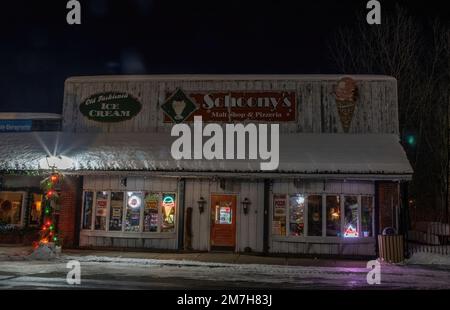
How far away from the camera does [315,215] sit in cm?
1836

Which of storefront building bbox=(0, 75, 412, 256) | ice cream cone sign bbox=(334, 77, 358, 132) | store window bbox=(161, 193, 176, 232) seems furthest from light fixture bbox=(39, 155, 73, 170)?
ice cream cone sign bbox=(334, 77, 358, 132)

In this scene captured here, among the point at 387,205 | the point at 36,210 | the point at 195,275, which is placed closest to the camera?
the point at 195,275

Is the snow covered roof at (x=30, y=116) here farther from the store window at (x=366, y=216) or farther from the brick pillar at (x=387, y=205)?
the brick pillar at (x=387, y=205)

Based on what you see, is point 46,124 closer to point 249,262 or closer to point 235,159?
point 235,159

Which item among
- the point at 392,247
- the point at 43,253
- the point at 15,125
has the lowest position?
the point at 43,253

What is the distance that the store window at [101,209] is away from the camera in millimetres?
19297

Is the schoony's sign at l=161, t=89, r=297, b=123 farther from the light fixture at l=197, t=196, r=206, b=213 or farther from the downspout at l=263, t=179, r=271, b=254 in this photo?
the light fixture at l=197, t=196, r=206, b=213

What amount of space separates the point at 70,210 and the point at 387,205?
40.6 feet

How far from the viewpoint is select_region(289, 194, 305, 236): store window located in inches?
721

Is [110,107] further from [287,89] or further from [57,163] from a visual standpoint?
[287,89]

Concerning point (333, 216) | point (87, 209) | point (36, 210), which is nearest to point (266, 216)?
point (333, 216)
